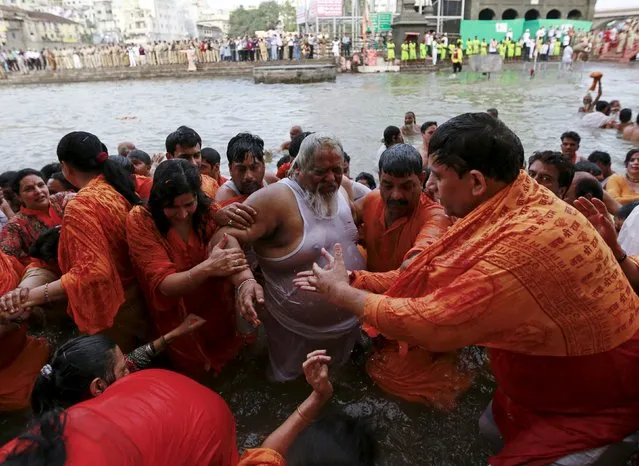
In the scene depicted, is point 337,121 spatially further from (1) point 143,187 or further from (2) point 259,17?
(2) point 259,17

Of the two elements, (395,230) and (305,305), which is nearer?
(305,305)

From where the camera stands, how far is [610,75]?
1013 inches

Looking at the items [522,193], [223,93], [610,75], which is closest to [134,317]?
[522,193]

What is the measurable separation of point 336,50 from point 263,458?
3380 cm

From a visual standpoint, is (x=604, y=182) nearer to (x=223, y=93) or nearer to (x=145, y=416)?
(x=145, y=416)

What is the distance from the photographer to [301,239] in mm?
2617

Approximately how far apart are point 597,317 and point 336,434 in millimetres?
1006

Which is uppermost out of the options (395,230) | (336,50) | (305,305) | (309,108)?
(336,50)

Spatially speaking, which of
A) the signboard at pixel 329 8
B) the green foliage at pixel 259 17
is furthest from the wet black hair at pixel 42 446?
the green foliage at pixel 259 17

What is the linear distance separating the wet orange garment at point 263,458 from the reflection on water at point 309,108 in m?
Answer: 9.09

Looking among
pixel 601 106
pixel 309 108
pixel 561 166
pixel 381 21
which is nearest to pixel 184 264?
pixel 561 166

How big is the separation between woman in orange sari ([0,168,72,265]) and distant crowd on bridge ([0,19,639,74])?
30170 millimetres

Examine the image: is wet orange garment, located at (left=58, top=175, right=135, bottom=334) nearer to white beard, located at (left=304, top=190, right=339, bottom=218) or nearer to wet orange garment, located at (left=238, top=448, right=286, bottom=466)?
white beard, located at (left=304, top=190, right=339, bottom=218)

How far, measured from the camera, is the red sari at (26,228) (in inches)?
130
